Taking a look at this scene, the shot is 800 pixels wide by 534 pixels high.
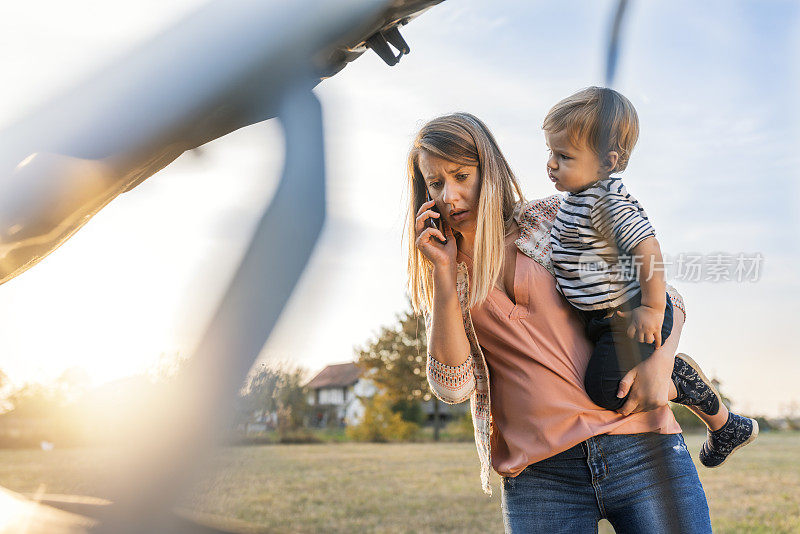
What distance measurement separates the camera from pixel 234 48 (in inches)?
11.7

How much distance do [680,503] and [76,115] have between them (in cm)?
91

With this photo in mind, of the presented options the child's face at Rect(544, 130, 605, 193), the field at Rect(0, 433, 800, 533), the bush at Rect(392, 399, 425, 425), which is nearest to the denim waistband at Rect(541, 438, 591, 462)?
the child's face at Rect(544, 130, 605, 193)

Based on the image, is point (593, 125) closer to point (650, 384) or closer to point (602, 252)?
point (602, 252)

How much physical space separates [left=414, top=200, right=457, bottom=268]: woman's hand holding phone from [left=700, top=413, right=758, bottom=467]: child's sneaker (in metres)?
0.70

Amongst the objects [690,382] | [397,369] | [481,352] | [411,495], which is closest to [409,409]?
[397,369]

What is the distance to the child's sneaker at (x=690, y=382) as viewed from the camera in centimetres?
116

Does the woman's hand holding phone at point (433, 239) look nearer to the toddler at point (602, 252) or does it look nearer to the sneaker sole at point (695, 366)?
the toddler at point (602, 252)

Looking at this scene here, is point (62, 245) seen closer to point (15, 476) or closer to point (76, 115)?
point (76, 115)

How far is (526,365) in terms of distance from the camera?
39.6 inches

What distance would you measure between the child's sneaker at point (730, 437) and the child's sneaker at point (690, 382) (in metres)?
0.12

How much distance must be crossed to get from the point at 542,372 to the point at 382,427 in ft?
46.3

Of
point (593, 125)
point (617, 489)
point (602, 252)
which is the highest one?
point (593, 125)

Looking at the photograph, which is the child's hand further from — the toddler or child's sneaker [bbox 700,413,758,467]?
child's sneaker [bbox 700,413,758,467]

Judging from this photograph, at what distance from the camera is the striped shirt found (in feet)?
2.85
